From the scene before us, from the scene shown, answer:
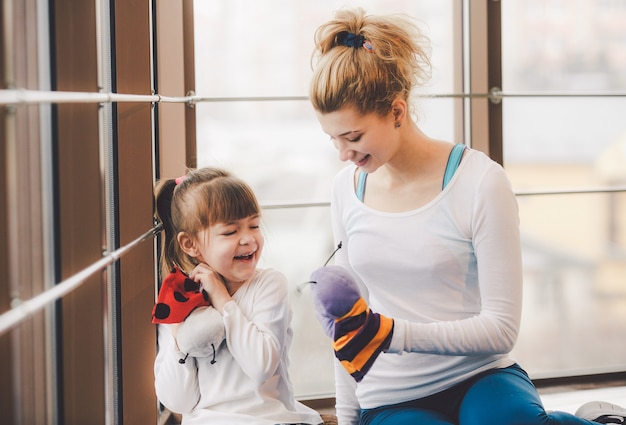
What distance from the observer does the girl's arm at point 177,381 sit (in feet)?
4.76

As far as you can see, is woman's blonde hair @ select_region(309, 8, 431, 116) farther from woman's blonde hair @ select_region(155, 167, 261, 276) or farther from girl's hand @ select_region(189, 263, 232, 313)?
girl's hand @ select_region(189, 263, 232, 313)

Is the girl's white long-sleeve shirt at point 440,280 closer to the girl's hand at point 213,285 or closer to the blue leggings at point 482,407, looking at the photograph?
the blue leggings at point 482,407

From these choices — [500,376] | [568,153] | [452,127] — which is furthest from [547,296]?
[500,376]

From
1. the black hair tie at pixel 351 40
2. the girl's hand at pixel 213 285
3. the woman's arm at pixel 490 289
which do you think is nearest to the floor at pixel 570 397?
the girl's hand at pixel 213 285

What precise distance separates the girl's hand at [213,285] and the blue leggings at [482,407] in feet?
1.20

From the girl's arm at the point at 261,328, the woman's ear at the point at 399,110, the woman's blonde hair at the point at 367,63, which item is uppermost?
the woman's blonde hair at the point at 367,63

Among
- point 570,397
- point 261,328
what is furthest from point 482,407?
point 570,397

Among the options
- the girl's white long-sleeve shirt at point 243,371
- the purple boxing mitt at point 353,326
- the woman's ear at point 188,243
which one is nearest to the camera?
the purple boxing mitt at point 353,326

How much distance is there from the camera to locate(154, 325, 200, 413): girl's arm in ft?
4.76

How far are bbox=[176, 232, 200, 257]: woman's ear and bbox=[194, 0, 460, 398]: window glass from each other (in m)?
0.53

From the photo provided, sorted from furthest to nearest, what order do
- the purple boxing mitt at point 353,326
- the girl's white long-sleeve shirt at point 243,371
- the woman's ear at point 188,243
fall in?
the woman's ear at point 188,243
the girl's white long-sleeve shirt at point 243,371
the purple boxing mitt at point 353,326

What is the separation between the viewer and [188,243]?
5.04ft

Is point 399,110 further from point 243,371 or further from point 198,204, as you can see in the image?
point 243,371

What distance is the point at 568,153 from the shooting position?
2.34 metres
